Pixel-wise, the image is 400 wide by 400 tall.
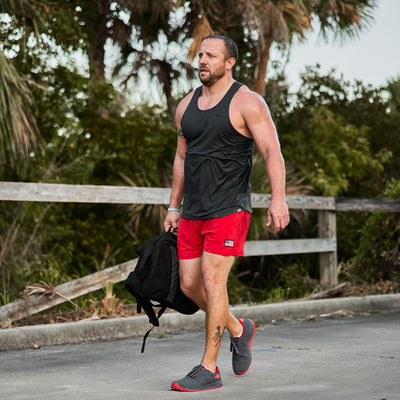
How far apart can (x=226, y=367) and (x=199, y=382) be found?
30.9 inches

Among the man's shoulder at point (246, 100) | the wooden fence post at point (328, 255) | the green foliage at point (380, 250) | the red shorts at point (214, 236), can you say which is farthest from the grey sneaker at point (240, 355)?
the green foliage at point (380, 250)

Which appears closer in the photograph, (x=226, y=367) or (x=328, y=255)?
(x=226, y=367)

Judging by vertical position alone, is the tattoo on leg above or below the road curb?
above

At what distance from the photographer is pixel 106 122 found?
1223 centimetres

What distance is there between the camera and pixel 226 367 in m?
4.74

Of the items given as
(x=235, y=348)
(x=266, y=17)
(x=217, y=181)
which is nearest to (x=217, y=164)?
(x=217, y=181)

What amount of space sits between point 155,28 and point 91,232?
679 centimetres

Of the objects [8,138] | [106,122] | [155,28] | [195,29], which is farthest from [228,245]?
[155,28]

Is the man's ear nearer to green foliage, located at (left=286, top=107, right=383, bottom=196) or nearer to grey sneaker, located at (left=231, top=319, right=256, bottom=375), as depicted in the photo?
grey sneaker, located at (left=231, top=319, right=256, bottom=375)

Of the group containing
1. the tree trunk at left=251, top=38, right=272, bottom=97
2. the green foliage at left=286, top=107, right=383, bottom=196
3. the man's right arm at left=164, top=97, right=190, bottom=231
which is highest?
the tree trunk at left=251, top=38, right=272, bottom=97

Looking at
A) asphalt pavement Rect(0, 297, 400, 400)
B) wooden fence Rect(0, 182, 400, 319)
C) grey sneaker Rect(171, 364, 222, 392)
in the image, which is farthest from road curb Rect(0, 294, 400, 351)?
grey sneaker Rect(171, 364, 222, 392)

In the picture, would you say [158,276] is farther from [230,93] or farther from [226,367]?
[230,93]

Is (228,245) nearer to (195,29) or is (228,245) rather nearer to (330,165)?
(195,29)

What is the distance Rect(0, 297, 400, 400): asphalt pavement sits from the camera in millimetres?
3958
